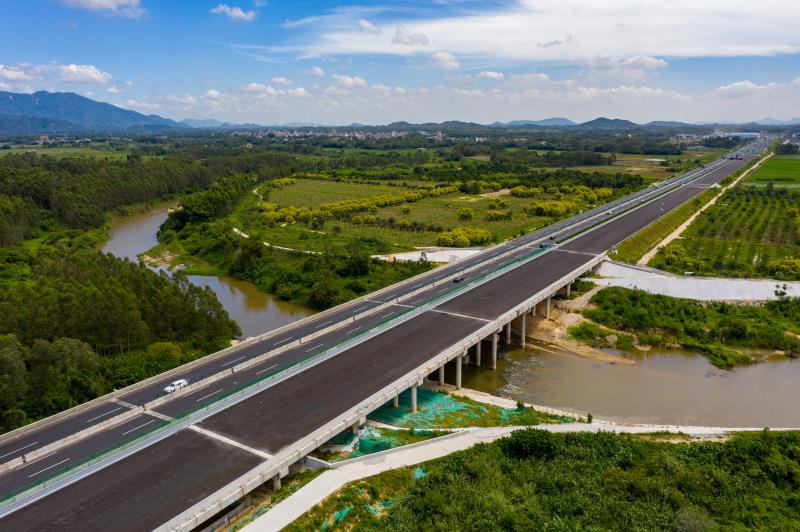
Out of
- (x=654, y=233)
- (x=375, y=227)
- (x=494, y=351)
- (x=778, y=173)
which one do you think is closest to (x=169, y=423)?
(x=494, y=351)

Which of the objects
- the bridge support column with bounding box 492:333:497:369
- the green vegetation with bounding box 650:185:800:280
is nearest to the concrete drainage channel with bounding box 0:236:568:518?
the bridge support column with bounding box 492:333:497:369

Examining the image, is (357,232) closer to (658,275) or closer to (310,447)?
(658,275)

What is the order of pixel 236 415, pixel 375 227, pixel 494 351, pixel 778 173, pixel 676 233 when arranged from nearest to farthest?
1. pixel 236 415
2. pixel 494 351
3. pixel 676 233
4. pixel 375 227
5. pixel 778 173

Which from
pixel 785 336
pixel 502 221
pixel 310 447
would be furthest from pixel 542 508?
pixel 502 221

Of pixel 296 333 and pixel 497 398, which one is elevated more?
pixel 296 333

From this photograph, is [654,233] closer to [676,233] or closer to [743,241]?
[676,233]

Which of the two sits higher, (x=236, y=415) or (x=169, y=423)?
(x=169, y=423)
